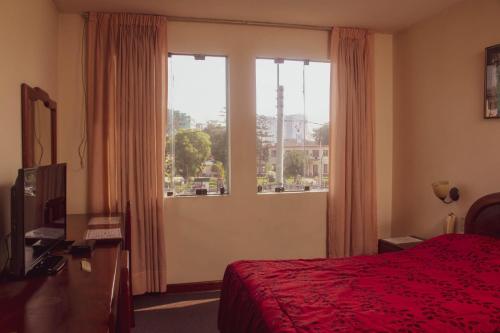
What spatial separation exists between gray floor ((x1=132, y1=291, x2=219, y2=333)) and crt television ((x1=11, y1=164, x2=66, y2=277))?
121 cm

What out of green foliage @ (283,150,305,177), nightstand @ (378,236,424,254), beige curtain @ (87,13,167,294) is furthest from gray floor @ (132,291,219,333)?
nightstand @ (378,236,424,254)

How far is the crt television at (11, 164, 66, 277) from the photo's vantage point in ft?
5.08

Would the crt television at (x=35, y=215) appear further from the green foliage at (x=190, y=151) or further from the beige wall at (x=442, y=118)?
the beige wall at (x=442, y=118)

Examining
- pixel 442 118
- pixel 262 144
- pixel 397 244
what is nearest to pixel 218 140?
pixel 262 144

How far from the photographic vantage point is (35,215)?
1.76 m

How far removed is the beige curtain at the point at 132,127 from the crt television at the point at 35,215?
118 cm

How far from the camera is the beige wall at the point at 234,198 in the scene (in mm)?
3512

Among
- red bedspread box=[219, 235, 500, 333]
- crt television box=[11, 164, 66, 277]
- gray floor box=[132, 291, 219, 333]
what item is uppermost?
crt television box=[11, 164, 66, 277]

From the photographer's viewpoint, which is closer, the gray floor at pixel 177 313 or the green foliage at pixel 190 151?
the gray floor at pixel 177 313

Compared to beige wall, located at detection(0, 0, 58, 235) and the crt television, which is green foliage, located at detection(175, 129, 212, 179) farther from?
the crt television

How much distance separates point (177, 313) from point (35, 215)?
1.84m

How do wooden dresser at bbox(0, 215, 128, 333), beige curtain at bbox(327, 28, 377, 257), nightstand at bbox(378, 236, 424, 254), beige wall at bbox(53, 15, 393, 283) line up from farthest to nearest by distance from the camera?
beige curtain at bbox(327, 28, 377, 257), beige wall at bbox(53, 15, 393, 283), nightstand at bbox(378, 236, 424, 254), wooden dresser at bbox(0, 215, 128, 333)

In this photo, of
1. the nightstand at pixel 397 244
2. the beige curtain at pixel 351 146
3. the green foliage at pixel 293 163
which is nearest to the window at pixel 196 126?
the green foliage at pixel 293 163

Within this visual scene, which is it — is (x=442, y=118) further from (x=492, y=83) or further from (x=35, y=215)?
(x=35, y=215)
